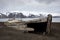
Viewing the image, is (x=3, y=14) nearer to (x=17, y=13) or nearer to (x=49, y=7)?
(x=17, y=13)

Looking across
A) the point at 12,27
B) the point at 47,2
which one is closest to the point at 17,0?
the point at 47,2

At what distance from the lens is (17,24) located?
17.1 feet

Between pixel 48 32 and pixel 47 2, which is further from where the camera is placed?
pixel 47 2

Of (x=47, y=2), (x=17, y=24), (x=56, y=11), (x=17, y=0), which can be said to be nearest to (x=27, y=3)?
(x=17, y=0)

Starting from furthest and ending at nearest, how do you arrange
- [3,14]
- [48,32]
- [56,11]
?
[56,11] < [3,14] < [48,32]

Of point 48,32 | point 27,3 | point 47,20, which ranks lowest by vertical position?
point 48,32

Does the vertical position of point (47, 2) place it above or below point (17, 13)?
above

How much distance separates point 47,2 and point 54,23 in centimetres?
110

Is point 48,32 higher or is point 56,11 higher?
point 56,11

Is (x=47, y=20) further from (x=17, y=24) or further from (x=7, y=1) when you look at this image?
(x=7, y=1)

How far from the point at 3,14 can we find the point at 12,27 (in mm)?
2079

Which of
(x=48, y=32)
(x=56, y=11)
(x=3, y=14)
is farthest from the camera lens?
(x=56, y=11)

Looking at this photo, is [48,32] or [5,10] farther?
[5,10]

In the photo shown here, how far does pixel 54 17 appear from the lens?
292 inches
